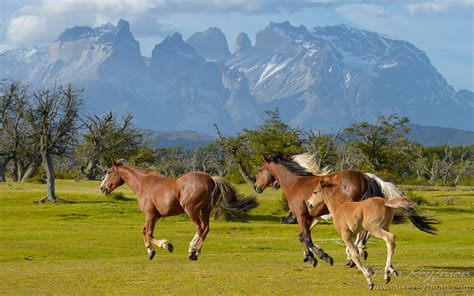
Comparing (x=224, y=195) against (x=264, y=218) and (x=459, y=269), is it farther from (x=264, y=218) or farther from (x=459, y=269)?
(x=264, y=218)

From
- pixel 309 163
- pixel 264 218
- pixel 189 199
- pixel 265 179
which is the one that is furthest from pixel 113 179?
pixel 264 218

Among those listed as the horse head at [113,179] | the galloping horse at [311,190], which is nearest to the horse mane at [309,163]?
the galloping horse at [311,190]

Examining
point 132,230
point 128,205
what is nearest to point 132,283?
point 132,230

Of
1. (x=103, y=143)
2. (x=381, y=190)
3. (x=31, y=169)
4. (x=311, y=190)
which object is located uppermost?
(x=381, y=190)

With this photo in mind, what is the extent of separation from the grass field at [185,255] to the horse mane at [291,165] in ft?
7.76

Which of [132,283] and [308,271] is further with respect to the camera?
[308,271]

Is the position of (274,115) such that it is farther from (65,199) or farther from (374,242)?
(374,242)

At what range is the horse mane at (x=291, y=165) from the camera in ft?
65.5

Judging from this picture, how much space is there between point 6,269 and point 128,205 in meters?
29.8

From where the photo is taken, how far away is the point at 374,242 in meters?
32.1

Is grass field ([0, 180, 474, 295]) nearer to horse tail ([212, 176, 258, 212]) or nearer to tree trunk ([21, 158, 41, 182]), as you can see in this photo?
horse tail ([212, 176, 258, 212])

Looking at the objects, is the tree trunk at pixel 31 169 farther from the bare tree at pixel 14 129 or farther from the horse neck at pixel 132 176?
the horse neck at pixel 132 176

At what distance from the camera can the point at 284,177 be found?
1992cm

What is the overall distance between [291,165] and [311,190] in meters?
1.68
